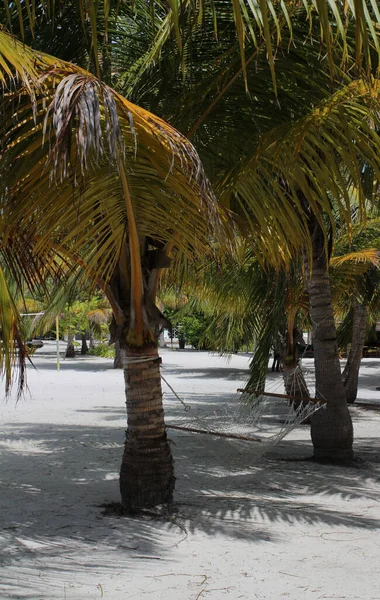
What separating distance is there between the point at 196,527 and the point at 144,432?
0.76 metres

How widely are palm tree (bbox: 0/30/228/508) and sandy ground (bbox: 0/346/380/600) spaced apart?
62cm

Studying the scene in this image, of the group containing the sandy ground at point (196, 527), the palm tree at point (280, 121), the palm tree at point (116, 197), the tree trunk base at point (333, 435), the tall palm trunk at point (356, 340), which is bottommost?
the sandy ground at point (196, 527)

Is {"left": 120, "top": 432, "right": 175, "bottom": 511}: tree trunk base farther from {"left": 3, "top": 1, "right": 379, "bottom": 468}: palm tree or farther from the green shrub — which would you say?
the green shrub

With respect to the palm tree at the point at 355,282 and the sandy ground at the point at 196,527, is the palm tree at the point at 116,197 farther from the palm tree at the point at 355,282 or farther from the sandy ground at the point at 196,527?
the palm tree at the point at 355,282

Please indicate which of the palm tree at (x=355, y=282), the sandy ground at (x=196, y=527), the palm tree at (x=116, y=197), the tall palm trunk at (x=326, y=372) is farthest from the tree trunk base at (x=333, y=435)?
the palm tree at (x=116, y=197)

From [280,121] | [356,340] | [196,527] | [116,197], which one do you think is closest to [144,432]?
[196,527]

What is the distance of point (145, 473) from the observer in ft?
17.4

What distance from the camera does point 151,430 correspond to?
5.28 m

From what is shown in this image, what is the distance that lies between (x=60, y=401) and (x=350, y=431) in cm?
814

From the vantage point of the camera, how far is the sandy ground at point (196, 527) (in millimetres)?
3928

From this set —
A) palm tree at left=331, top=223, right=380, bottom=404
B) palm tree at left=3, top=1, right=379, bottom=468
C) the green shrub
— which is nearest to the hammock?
palm tree at left=331, top=223, right=380, bottom=404

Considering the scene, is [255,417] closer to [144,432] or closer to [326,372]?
[326,372]

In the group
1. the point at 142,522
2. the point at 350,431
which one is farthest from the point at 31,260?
the point at 350,431

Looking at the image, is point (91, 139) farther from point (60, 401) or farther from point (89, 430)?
point (60, 401)
